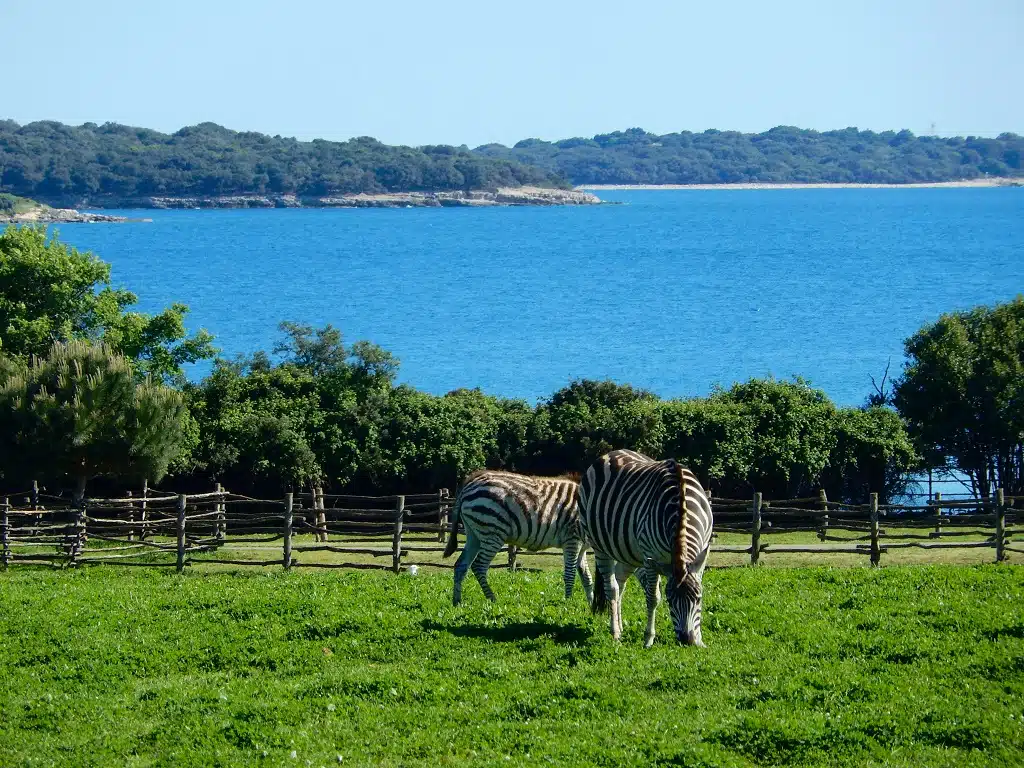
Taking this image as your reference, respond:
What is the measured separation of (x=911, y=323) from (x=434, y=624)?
3692 inches

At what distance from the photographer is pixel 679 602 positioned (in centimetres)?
1269

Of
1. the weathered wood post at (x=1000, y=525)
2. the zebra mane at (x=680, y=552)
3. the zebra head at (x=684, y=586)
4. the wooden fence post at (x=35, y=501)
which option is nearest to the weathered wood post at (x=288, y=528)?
the wooden fence post at (x=35, y=501)

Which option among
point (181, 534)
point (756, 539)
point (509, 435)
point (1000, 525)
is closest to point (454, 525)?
point (756, 539)

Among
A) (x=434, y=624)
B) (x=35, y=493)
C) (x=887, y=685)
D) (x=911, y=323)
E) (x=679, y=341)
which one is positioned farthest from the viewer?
(x=911, y=323)

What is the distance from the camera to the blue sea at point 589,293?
8362 cm

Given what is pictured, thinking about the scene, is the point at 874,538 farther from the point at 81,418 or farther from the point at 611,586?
the point at 81,418

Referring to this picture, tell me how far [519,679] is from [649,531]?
2198mm

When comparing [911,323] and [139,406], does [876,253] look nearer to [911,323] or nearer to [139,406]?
[911,323]

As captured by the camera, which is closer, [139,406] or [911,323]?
[139,406]

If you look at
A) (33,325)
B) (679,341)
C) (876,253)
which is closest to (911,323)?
(679,341)

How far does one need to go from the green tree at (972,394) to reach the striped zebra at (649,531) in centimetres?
2226

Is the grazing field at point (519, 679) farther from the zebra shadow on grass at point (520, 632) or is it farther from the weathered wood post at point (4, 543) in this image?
the weathered wood post at point (4, 543)

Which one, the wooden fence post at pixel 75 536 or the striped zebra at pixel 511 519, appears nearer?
the striped zebra at pixel 511 519

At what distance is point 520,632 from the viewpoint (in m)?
13.9
